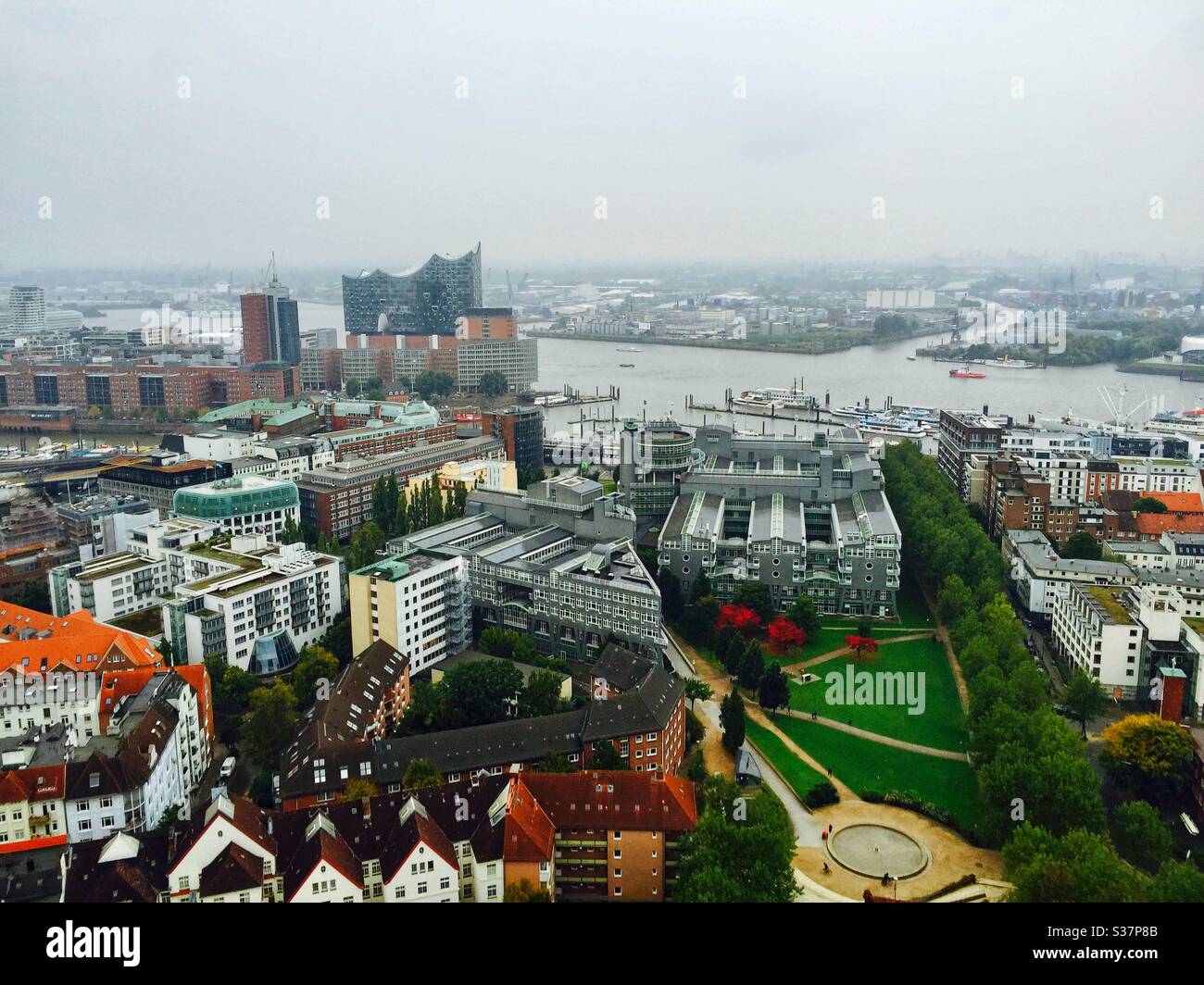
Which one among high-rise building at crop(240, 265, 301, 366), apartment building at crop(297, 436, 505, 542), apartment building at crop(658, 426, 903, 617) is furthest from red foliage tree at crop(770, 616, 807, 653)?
high-rise building at crop(240, 265, 301, 366)

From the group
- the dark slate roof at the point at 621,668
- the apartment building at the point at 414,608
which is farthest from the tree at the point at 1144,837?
the apartment building at the point at 414,608

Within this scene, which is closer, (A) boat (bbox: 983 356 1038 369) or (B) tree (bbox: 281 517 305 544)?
(B) tree (bbox: 281 517 305 544)

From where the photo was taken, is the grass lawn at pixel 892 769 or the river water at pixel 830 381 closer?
the grass lawn at pixel 892 769

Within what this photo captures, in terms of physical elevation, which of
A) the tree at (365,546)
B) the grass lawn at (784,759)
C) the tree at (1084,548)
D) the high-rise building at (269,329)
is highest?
the high-rise building at (269,329)

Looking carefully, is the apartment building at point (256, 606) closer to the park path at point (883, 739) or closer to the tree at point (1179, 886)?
the park path at point (883, 739)

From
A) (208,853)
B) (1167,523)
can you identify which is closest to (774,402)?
(1167,523)

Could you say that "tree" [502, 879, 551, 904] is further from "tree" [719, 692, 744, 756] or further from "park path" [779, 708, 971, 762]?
"park path" [779, 708, 971, 762]
